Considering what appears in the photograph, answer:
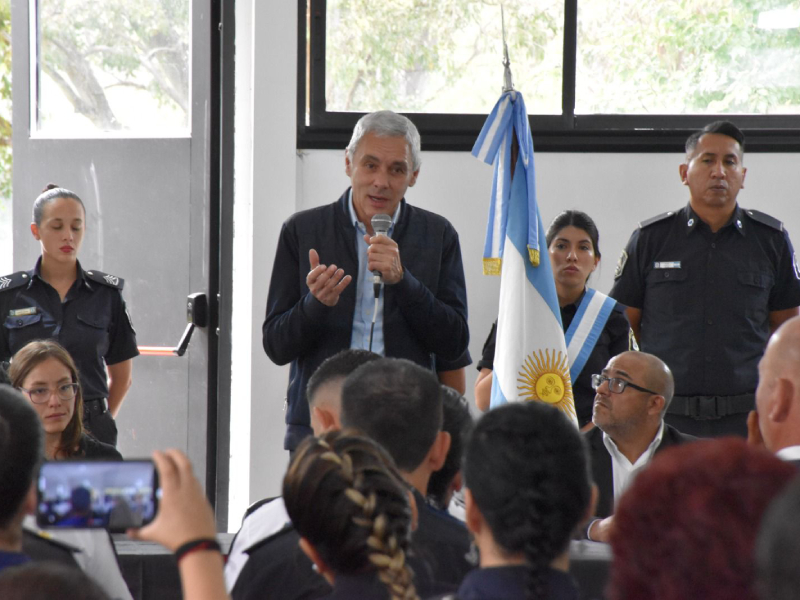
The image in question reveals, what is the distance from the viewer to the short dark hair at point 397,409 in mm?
1820

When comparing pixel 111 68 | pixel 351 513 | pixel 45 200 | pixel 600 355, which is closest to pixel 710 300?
pixel 600 355

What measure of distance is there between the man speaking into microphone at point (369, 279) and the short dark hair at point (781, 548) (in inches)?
77.4

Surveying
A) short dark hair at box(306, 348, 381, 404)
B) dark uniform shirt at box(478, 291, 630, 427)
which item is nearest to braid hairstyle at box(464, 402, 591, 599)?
short dark hair at box(306, 348, 381, 404)

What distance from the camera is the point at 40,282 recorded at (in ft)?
11.7

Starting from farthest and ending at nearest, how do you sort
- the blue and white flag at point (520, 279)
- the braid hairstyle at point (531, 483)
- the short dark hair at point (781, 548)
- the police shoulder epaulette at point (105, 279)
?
the police shoulder epaulette at point (105, 279)
the blue and white flag at point (520, 279)
the braid hairstyle at point (531, 483)
the short dark hair at point (781, 548)

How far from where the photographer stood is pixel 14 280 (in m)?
3.54

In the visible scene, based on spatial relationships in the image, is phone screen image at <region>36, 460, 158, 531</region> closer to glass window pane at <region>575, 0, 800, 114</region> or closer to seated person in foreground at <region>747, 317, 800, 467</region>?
seated person in foreground at <region>747, 317, 800, 467</region>

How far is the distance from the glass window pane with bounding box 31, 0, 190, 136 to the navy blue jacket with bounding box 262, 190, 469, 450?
4.32 ft

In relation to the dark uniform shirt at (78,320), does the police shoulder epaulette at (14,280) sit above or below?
above

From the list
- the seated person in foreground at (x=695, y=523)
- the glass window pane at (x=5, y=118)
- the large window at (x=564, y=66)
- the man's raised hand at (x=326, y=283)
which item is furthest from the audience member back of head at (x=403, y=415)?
the glass window pane at (x=5, y=118)

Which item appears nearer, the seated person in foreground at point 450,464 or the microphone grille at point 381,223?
the seated person in foreground at point 450,464

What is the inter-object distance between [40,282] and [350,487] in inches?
102

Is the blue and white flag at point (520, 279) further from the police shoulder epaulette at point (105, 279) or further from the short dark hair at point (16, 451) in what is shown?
the short dark hair at point (16, 451)

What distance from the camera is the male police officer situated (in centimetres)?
351
